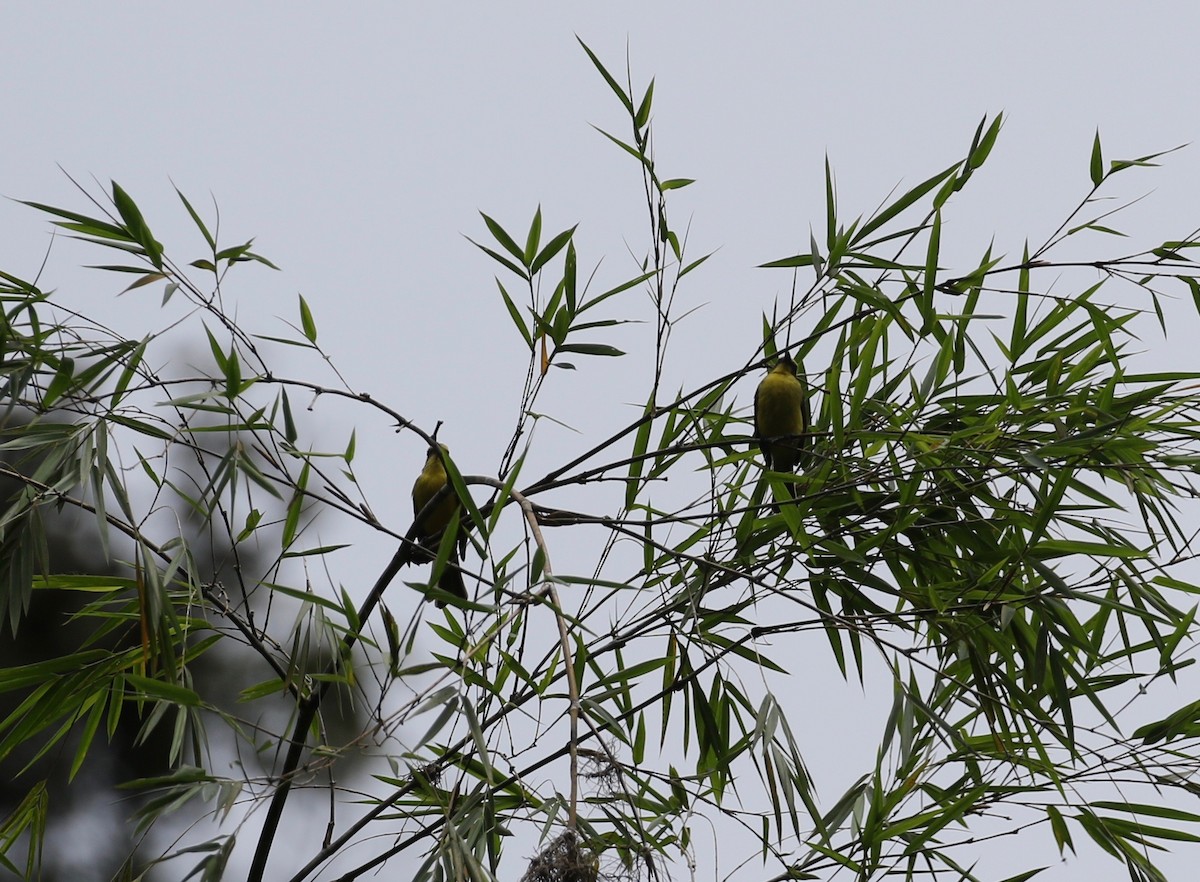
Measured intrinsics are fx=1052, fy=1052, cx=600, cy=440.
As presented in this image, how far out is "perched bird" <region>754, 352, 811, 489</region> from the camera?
9.25 ft

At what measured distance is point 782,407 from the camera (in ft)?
9.27

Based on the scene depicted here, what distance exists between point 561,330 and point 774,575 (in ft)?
2.29

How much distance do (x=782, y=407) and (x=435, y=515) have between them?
974 millimetres

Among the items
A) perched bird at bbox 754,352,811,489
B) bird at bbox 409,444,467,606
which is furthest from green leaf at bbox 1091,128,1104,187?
bird at bbox 409,444,467,606

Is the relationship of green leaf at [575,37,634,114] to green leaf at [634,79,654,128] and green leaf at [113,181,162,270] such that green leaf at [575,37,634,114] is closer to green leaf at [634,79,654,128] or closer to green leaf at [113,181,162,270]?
green leaf at [634,79,654,128]

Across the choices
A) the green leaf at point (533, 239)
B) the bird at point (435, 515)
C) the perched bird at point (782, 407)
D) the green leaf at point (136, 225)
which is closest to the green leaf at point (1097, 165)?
the perched bird at point (782, 407)

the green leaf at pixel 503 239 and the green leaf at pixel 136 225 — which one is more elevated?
the green leaf at pixel 503 239

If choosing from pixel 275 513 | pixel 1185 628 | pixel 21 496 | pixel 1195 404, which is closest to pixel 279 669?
pixel 21 496

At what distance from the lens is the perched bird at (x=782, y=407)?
9.25 ft

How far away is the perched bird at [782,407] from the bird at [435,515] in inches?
33.8

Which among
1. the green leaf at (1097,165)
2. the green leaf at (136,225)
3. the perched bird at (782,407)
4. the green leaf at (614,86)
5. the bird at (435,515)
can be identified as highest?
the green leaf at (614,86)

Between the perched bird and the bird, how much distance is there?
2.82ft

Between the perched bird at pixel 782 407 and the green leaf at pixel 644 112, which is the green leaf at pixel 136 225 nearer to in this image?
→ the green leaf at pixel 644 112

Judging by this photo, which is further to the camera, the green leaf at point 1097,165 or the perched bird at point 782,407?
the perched bird at point 782,407
